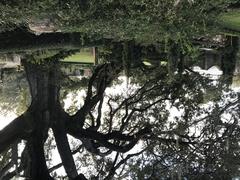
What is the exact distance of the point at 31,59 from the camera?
879 inches

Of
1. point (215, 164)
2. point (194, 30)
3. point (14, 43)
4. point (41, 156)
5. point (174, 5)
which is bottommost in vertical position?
point (215, 164)

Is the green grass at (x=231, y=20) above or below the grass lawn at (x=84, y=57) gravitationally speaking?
above

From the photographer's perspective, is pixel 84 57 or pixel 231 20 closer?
pixel 231 20

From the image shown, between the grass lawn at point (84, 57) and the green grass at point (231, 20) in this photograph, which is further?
the grass lawn at point (84, 57)

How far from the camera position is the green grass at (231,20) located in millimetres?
15019

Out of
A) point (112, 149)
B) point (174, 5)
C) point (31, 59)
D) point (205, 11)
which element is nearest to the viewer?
point (174, 5)

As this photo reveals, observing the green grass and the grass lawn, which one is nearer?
the green grass

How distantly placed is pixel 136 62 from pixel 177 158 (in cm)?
840

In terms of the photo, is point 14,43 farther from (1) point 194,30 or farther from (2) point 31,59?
(1) point 194,30

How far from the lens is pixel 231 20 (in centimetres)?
1680

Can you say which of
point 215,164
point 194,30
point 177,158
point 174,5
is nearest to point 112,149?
point 177,158

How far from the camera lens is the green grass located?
15.0 m

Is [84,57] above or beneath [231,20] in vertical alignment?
beneath

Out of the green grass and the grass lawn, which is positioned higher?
the green grass
